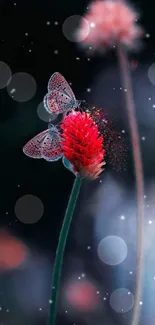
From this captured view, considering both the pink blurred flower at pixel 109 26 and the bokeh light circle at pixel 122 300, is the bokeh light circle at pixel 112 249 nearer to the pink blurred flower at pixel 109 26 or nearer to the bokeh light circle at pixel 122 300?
the bokeh light circle at pixel 122 300

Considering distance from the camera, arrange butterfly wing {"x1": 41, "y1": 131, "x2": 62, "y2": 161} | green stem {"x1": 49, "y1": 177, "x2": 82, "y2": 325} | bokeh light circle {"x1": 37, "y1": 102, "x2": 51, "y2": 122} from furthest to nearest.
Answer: bokeh light circle {"x1": 37, "y1": 102, "x2": 51, "y2": 122} < butterfly wing {"x1": 41, "y1": 131, "x2": 62, "y2": 161} < green stem {"x1": 49, "y1": 177, "x2": 82, "y2": 325}

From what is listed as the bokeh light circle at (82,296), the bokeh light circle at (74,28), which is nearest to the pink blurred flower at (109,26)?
the bokeh light circle at (74,28)

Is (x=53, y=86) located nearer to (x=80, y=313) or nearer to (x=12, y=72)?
(x=12, y=72)

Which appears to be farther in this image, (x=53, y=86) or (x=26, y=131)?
(x=26, y=131)

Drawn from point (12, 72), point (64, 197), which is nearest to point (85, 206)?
point (64, 197)

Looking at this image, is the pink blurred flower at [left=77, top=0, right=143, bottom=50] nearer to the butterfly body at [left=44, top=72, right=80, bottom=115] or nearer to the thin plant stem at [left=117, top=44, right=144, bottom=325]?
the thin plant stem at [left=117, top=44, right=144, bottom=325]

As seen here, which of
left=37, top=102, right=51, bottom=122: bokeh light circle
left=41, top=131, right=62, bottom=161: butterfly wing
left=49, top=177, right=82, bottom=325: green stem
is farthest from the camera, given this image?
left=37, top=102, right=51, bottom=122: bokeh light circle

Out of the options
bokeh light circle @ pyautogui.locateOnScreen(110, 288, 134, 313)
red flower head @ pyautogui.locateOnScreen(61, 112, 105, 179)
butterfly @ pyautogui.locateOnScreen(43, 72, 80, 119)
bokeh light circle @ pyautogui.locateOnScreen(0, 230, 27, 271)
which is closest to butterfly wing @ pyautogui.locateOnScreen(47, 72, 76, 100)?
butterfly @ pyautogui.locateOnScreen(43, 72, 80, 119)
